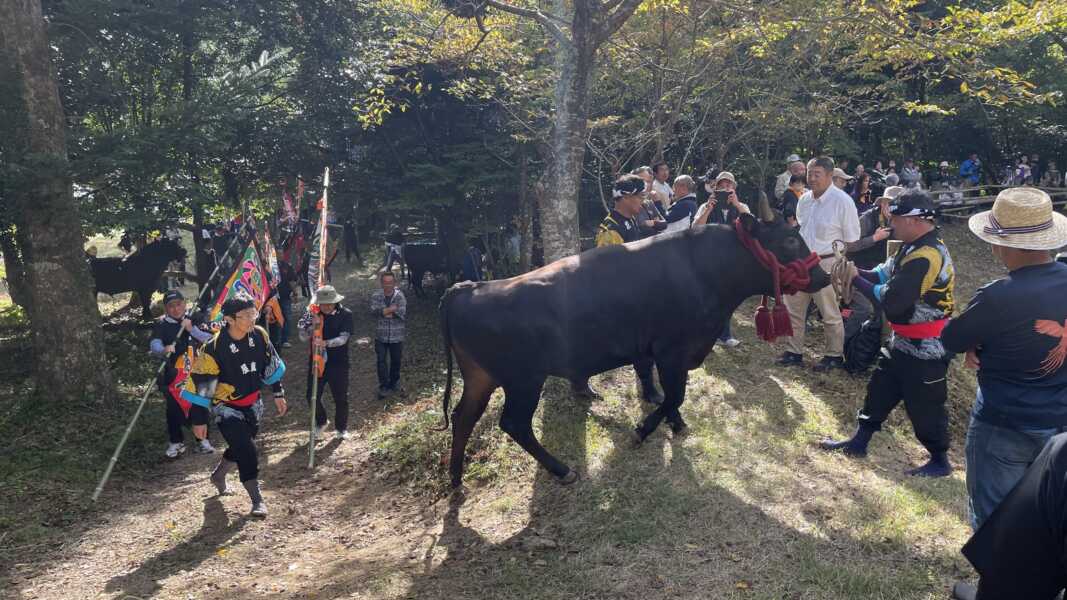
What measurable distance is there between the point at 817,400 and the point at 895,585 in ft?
11.9

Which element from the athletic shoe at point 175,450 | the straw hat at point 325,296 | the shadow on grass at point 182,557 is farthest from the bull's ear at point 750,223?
the athletic shoe at point 175,450

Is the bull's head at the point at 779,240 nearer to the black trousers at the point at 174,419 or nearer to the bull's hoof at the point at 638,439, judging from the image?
the bull's hoof at the point at 638,439

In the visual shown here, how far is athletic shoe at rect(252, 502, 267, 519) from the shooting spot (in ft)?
21.9

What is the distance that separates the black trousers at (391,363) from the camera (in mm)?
10688

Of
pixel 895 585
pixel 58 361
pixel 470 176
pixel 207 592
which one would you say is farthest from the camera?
pixel 470 176

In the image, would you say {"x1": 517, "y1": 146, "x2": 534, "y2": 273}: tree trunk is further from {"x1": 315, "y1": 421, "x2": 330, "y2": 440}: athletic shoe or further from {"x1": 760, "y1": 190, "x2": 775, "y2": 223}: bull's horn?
{"x1": 760, "y1": 190, "x2": 775, "y2": 223}: bull's horn

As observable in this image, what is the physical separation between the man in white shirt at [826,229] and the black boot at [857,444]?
6.76 feet

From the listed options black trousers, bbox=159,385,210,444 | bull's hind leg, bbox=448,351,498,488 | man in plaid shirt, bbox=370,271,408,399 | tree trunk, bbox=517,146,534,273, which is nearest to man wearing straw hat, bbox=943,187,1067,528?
bull's hind leg, bbox=448,351,498,488

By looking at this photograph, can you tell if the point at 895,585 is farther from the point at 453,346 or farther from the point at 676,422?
the point at 453,346

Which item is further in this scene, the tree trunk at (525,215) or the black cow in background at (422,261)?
the black cow in background at (422,261)

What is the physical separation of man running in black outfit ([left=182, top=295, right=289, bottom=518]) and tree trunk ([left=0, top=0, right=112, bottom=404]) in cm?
462

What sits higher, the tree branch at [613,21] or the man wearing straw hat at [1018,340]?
the tree branch at [613,21]

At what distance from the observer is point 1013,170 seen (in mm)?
26047

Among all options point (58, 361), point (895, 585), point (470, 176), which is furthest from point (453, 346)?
point (470, 176)
